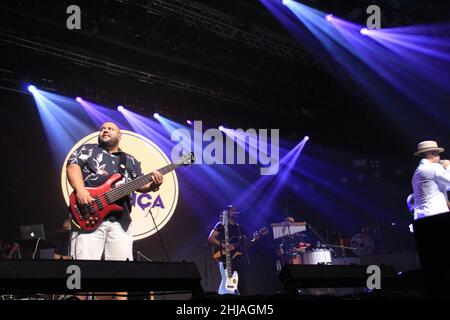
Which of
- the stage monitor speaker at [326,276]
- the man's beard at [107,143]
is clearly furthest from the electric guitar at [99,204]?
the stage monitor speaker at [326,276]

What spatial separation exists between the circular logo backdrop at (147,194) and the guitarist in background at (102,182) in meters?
4.84

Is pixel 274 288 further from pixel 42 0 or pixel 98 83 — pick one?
pixel 42 0

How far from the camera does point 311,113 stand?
1155 cm

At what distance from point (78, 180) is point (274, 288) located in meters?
7.67

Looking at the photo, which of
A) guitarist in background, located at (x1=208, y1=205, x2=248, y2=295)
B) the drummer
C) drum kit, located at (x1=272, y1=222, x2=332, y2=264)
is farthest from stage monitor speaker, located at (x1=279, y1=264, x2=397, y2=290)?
the drummer

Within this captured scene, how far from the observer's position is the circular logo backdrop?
362 inches

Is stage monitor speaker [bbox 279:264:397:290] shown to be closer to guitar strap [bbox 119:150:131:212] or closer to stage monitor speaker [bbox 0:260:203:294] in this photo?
stage monitor speaker [bbox 0:260:203:294]

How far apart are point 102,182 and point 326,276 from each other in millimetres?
2325

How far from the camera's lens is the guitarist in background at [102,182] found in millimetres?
3930

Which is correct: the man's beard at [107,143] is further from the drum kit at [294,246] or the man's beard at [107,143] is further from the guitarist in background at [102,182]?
the drum kit at [294,246]

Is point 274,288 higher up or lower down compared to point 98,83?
lower down

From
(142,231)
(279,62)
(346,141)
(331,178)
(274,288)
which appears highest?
(279,62)

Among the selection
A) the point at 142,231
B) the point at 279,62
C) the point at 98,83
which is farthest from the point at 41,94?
the point at 279,62

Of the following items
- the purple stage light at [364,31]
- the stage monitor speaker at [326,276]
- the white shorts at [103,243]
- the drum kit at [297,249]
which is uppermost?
the purple stage light at [364,31]
